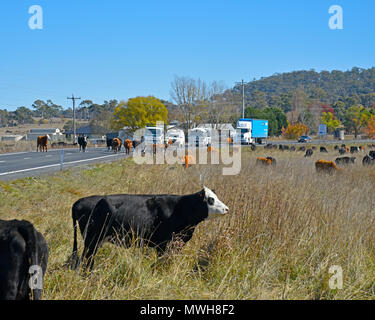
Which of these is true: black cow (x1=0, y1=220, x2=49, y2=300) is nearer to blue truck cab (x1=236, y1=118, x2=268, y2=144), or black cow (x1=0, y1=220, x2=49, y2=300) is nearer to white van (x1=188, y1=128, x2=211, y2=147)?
white van (x1=188, y1=128, x2=211, y2=147)

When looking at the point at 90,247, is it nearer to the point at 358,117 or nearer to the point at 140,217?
the point at 140,217

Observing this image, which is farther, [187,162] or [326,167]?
[326,167]

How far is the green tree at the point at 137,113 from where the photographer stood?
6438cm

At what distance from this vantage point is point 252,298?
5082 mm

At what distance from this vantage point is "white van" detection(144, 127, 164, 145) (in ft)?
136

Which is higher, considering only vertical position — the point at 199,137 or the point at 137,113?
the point at 137,113

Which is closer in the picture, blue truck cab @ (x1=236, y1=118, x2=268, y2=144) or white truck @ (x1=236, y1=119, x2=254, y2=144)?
white truck @ (x1=236, y1=119, x2=254, y2=144)

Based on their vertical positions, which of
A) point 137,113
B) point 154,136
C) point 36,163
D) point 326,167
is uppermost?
point 137,113

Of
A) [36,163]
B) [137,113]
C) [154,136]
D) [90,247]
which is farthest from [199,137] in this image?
[90,247]

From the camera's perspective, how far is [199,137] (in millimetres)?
43500

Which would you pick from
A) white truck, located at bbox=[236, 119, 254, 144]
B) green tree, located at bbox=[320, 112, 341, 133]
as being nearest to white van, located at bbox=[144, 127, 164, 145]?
white truck, located at bbox=[236, 119, 254, 144]

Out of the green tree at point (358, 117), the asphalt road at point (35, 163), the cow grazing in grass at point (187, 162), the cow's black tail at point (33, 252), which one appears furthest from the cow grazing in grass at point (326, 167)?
the green tree at point (358, 117)

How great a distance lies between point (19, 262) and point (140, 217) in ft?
8.63

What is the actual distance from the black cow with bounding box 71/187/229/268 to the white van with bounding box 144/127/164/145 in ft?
112
